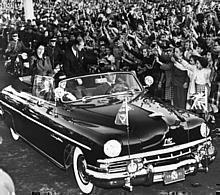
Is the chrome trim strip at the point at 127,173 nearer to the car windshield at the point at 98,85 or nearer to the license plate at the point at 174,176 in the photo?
the license plate at the point at 174,176

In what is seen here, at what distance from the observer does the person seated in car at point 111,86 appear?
735cm

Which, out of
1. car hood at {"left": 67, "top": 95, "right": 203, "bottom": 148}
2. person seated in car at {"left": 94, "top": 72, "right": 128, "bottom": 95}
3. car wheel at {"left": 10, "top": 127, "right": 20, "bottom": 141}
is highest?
person seated in car at {"left": 94, "top": 72, "right": 128, "bottom": 95}

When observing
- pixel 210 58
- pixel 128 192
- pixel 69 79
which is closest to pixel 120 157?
pixel 128 192

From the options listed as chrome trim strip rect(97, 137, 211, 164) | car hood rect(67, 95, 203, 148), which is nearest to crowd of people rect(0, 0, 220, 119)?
car hood rect(67, 95, 203, 148)

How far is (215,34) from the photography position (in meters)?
13.2

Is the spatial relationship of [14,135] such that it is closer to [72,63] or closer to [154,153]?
[72,63]

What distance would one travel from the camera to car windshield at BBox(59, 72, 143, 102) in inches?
283

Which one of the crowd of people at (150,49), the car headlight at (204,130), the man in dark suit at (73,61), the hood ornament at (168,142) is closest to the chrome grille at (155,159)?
the hood ornament at (168,142)

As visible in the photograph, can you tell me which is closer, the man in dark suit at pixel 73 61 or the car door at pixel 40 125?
the car door at pixel 40 125

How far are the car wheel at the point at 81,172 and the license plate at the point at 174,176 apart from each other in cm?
99

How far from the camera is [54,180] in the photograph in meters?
6.88

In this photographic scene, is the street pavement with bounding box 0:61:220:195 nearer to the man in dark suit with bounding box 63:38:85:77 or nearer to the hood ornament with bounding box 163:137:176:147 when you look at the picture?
the hood ornament with bounding box 163:137:176:147

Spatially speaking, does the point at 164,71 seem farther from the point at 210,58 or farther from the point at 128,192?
the point at 128,192

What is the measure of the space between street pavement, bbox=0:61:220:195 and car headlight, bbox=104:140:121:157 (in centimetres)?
78
